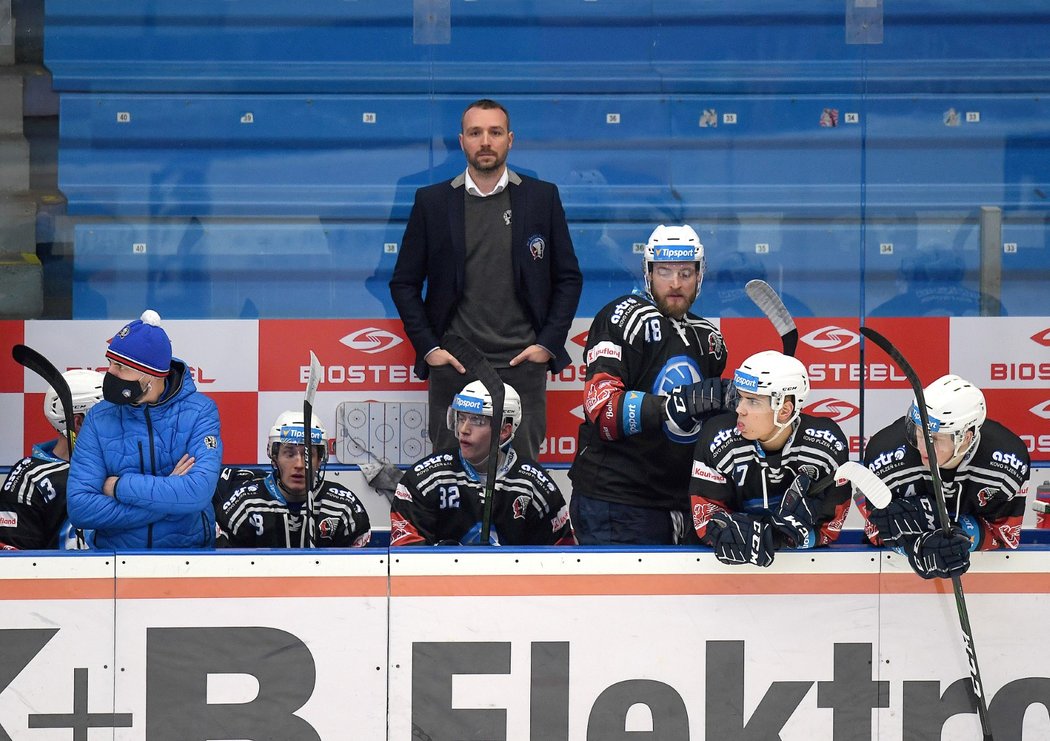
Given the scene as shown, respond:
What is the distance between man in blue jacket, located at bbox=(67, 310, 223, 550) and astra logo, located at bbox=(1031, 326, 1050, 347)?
322 cm

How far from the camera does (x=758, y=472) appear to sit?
3547 mm

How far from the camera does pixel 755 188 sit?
5.41 m

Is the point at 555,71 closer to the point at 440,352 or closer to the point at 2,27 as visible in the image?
the point at 440,352

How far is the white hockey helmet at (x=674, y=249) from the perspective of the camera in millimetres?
3984

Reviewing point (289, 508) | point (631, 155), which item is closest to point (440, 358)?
point (289, 508)

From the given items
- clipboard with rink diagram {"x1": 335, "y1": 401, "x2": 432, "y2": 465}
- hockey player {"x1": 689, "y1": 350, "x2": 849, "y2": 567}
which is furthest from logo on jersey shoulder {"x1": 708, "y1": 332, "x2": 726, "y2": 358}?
clipboard with rink diagram {"x1": 335, "y1": 401, "x2": 432, "y2": 465}

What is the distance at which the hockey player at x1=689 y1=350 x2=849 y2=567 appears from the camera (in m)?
3.50

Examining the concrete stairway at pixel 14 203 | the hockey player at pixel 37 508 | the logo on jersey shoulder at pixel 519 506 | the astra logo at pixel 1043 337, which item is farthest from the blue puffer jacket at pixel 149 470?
the astra logo at pixel 1043 337

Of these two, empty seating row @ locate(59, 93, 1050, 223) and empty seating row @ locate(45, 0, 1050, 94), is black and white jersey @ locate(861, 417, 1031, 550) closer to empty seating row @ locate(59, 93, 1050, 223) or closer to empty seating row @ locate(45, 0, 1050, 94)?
empty seating row @ locate(59, 93, 1050, 223)

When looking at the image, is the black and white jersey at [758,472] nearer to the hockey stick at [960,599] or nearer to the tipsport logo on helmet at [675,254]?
the hockey stick at [960,599]

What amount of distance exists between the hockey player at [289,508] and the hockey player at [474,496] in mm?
335

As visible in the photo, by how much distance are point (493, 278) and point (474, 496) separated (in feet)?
3.38

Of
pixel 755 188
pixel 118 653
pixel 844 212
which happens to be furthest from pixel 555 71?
pixel 118 653

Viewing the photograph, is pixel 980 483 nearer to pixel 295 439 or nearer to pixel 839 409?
pixel 839 409
